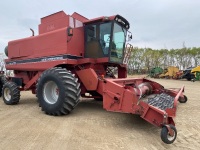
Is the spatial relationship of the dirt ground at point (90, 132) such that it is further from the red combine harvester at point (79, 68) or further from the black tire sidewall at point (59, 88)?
the red combine harvester at point (79, 68)

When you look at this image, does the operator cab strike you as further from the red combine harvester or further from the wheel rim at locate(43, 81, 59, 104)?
the wheel rim at locate(43, 81, 59, 104)

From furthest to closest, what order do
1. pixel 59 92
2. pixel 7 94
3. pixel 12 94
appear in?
pixel 7 94, pixel 12 94, pixel 59 92

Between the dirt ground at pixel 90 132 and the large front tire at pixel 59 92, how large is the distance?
26 cm

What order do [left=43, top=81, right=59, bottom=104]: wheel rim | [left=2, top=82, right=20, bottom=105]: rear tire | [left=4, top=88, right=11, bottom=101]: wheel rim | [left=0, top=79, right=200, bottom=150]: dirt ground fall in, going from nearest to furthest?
1. [left=0, top=79, right=200, bottom=150]: dirt ground
2. [left=43, top=81, right=59, bottom=104]: wheel rim
3. [left=2, top=82, right=20, bottom=105]: rear tire
4. [left=4, top=88, right=11, bottom=101]: wheel rim

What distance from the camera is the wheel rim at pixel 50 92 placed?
6.60 metres

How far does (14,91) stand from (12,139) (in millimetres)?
4431

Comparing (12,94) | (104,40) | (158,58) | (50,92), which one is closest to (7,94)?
(12,94)

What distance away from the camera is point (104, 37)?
719 centimetres

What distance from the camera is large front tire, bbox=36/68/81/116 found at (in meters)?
5.84

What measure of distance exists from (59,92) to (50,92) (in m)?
0.87

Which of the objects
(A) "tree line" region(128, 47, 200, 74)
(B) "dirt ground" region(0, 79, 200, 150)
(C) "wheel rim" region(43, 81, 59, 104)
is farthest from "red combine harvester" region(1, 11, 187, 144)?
(A) "tree line" region(128, 47, 200, 74)

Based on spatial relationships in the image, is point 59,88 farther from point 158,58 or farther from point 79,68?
point 158,58

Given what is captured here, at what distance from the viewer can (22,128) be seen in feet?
16.2

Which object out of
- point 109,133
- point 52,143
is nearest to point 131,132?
point 109,133
